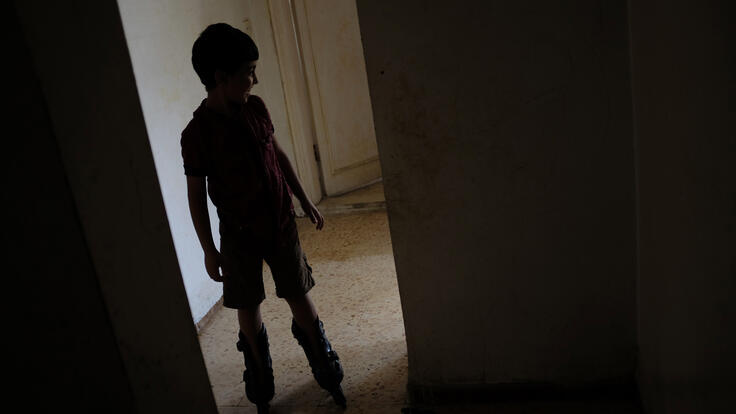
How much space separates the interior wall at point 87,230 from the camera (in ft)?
1.90

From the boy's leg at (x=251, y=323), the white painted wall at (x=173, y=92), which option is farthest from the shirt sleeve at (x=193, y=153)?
the white painted wall at (x=173, y=92)

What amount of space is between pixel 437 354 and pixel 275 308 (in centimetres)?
126

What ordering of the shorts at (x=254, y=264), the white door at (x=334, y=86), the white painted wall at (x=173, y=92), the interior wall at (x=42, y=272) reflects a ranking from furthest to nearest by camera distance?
1. the white door at (x=334, y=86)
2. the white painted wall at (x=173, y=92)
3. the shorts at (x=254, y=264)
4. the interior wall at (x=42, y=272)

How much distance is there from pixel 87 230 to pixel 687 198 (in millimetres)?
1135

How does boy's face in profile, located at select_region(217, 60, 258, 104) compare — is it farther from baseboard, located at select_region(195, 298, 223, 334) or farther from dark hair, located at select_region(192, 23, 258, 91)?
baseboard, located at select_region(195, 298, 223, 334)

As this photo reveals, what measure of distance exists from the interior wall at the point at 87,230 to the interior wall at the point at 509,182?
1.27 metres

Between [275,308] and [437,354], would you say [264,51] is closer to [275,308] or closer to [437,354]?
[275,308]

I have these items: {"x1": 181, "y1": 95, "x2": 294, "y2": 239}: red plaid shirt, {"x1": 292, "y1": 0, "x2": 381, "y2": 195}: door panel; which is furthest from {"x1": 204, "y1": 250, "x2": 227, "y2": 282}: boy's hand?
{"x1": 292, "y1": 0, "x2": 381, "y2": 195}: door panel

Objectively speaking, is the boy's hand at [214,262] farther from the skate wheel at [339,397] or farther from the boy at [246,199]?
the skate wheel at [339,397]

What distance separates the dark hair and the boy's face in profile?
15mm

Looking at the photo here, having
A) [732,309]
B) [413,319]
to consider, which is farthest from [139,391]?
[413,319]

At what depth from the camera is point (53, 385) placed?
0.60m

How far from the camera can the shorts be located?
2.01 m

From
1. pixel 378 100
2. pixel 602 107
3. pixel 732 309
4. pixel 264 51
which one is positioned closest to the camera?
pixel 732 309
